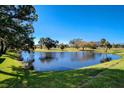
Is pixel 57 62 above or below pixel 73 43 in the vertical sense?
below

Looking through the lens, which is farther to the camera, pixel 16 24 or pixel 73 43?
pixel 73 43

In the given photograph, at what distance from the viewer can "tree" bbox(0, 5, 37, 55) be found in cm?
1984

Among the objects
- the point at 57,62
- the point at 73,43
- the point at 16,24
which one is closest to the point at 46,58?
the point at 57,62

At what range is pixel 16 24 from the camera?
21.1 m

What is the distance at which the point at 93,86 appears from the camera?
15.7 metres

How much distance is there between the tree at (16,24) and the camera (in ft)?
65.1

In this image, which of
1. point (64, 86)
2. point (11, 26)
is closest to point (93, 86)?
point (64, 86)

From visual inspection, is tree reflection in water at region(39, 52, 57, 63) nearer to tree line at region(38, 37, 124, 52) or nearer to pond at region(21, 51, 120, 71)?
pond at region(21, 51, 120, 71)

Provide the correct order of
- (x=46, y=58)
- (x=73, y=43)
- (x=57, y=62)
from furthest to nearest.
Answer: (x=73, y=43)
(x=46, y=58)
(x=57, y=62)

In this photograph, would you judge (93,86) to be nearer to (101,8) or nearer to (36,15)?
(101,8)

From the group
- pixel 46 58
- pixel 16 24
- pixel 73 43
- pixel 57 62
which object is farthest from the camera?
pixel 73 43

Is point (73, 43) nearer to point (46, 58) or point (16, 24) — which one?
point (46, 58)
